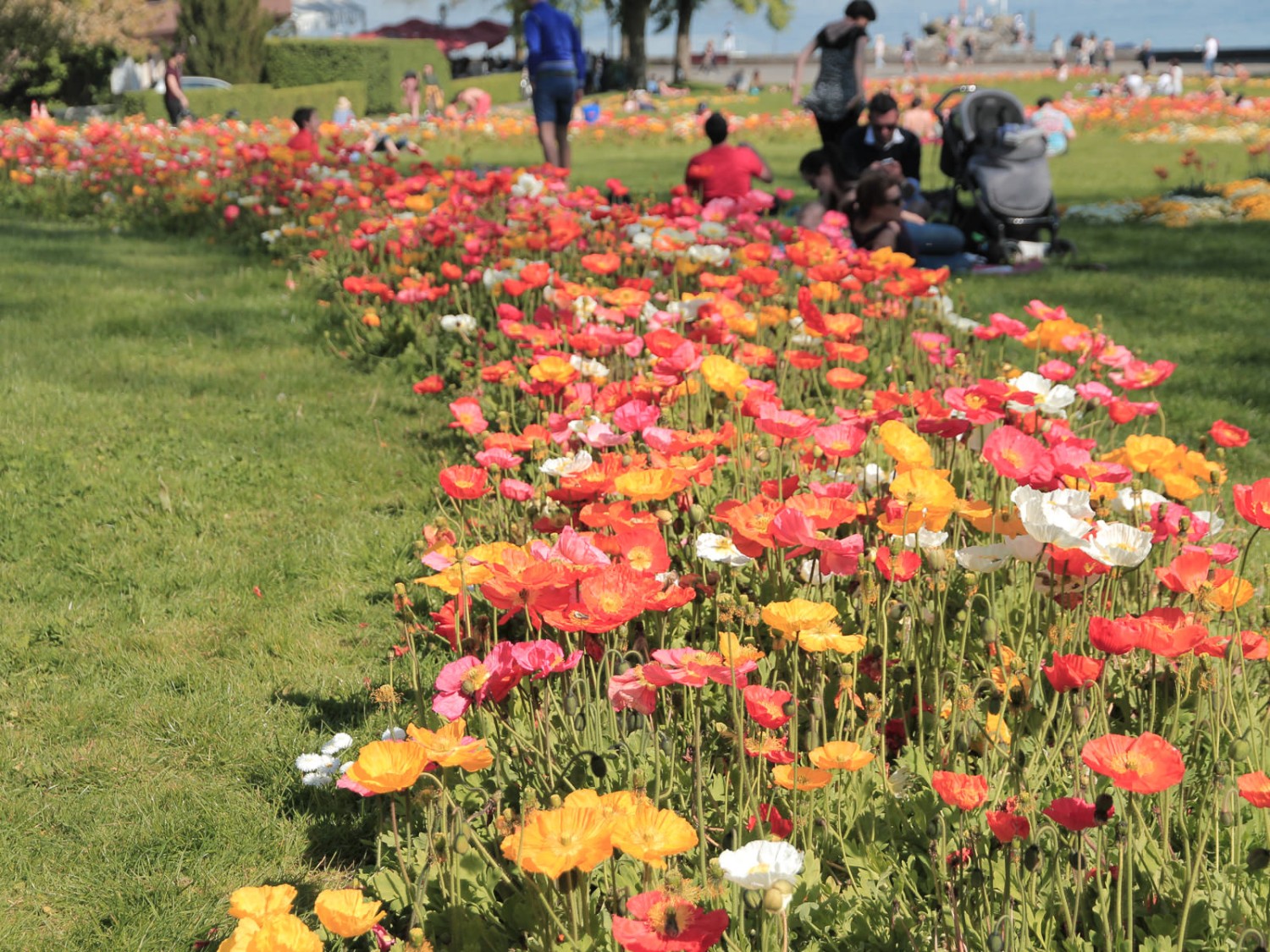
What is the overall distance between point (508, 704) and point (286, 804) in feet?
1.83

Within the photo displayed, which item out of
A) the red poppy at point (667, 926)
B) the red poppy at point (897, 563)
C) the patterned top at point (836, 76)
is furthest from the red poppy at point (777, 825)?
the patterned top at point (836, 76)

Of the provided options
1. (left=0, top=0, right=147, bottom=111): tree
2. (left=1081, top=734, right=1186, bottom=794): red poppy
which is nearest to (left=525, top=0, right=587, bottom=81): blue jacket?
(left=1081, top=734, right=1186, bottom=794): red poppy

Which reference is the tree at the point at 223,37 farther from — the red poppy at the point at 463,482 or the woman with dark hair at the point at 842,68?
the red poppy at the point at 463,482

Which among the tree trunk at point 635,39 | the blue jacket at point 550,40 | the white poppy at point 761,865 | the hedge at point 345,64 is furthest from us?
the tree trunk at point 635,39

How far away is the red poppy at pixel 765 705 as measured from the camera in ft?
5.61

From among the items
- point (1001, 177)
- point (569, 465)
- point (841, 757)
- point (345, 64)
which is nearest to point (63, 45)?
point (345, 64)

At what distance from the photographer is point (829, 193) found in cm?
845

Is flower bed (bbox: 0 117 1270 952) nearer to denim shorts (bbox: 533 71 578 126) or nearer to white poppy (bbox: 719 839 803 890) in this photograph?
white poppy (bbox: 719 839 803 890)

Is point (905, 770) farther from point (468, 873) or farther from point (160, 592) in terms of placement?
point (160, 592)

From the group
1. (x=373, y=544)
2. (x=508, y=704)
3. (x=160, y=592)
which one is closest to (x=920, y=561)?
(x=508, y=704)

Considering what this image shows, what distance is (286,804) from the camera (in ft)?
8.27

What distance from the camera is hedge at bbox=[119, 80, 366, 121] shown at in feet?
79.6

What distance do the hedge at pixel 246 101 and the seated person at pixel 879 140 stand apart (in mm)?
18263

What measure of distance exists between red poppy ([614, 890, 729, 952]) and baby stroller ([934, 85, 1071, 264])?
7.49 m
